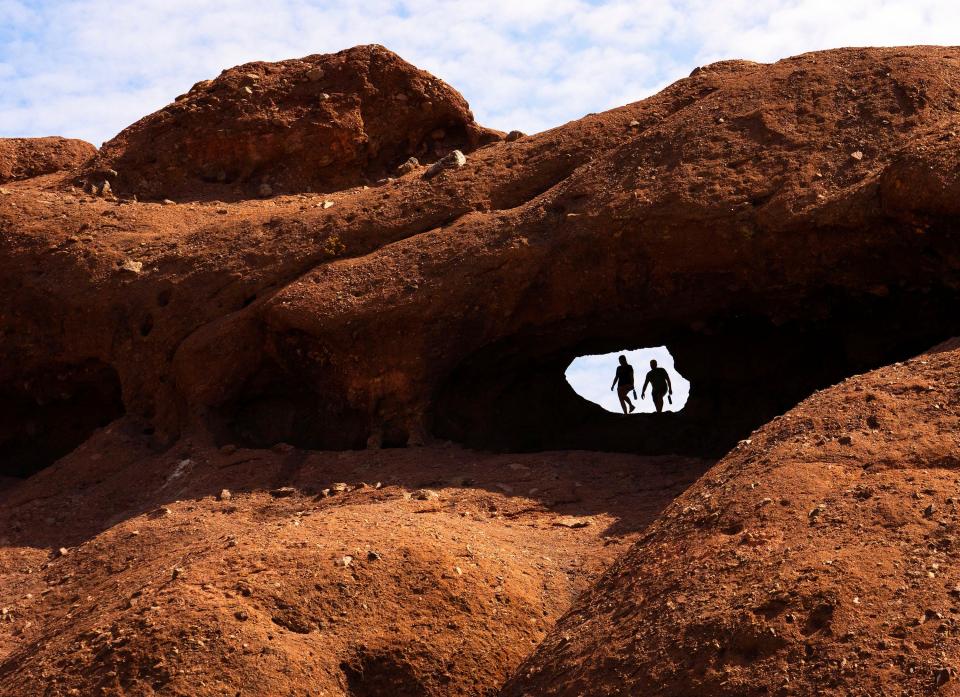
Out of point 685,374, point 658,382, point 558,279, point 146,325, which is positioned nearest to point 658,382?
point 658,382

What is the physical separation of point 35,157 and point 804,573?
11733mm

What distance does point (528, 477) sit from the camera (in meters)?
12.0

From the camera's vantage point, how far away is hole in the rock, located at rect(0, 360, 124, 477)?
14.7 meters

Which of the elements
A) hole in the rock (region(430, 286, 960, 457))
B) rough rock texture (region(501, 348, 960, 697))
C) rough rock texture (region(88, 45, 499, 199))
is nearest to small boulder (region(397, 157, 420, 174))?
rough rock texture (region(88, 45, 499, 199))

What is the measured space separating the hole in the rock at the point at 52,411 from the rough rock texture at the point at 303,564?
5.06 ft

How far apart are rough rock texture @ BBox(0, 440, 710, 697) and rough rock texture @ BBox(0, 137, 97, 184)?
15.5 ft

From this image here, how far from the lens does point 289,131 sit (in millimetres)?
16469

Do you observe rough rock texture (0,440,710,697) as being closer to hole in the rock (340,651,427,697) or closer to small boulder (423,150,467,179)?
hole in the rock (340,651,427,697)

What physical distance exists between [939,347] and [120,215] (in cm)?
870

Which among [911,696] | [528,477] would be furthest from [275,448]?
[911,696]

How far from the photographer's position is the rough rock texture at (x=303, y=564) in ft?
29.3

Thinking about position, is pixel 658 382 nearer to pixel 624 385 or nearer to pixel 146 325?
pixel 624 385

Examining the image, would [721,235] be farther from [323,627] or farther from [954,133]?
[323,627]

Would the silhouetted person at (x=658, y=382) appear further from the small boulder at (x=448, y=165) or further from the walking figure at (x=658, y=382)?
the small boulder at (x=448, y=165)
